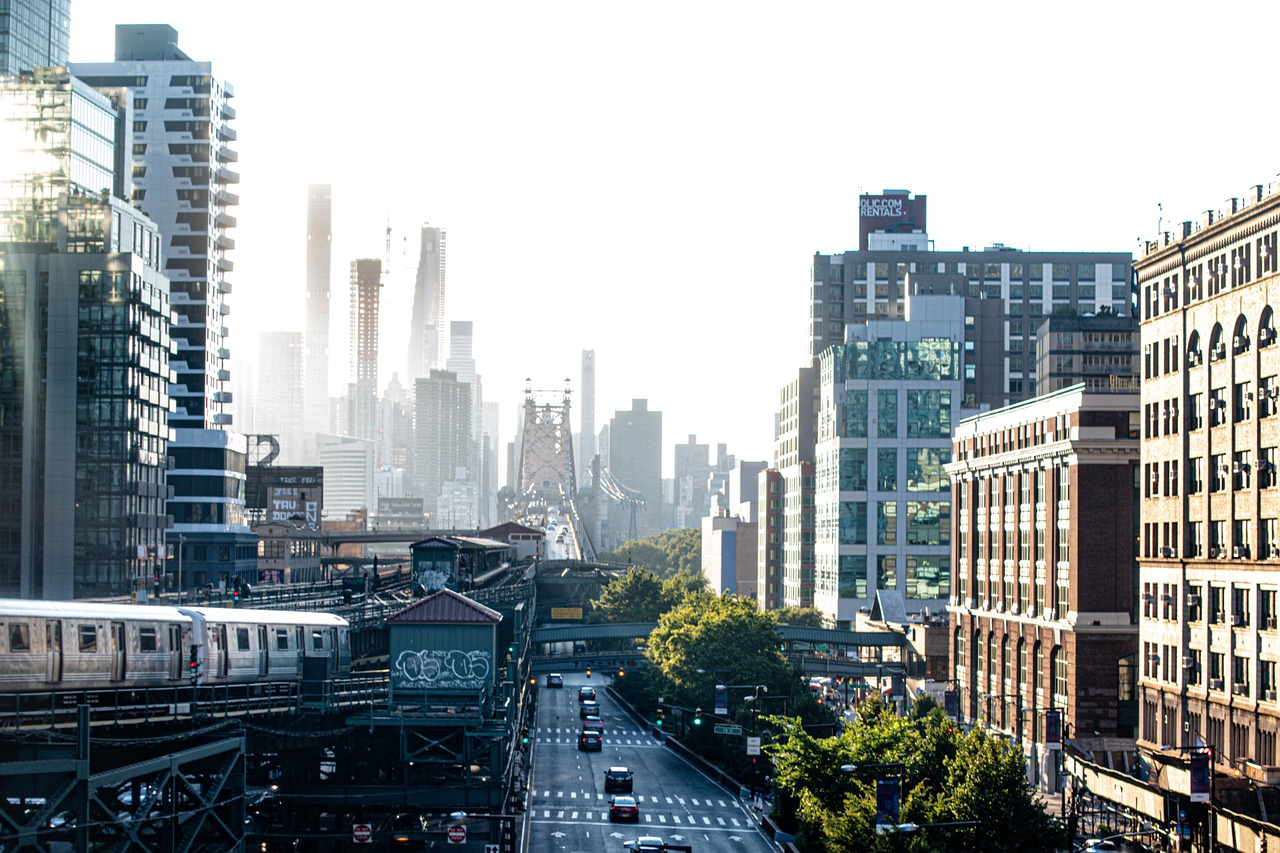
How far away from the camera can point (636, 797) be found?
301 feet

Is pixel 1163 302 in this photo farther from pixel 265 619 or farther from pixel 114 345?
pixel 114 345

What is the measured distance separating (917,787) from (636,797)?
35756 mm

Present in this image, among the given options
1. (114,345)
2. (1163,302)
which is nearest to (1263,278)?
(1163,302)

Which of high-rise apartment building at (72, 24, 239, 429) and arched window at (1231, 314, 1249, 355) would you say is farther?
high-rise apartment building at (72, 24, 239, 429)

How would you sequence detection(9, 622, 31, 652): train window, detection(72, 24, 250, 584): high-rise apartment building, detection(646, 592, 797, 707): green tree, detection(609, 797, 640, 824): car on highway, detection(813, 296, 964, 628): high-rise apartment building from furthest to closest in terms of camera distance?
detection(72, 24, 250, 584): high-rise apartment building → detection(813, 296, 964, 628): high-rise apartment building → detection(646, 592, 797, 707): green tree → detection(609, 797, 640, 824): car on highway → detection(9, 622, 31, 652): train window

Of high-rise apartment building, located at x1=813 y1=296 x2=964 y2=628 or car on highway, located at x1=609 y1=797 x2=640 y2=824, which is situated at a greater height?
high-rise apartment building, located at x1=813 y1=296 x2=964 y2=628

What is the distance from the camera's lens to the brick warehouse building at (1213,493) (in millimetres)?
65125

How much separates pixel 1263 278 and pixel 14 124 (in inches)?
3779

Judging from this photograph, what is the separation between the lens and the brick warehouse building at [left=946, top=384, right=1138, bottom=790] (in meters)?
91.2

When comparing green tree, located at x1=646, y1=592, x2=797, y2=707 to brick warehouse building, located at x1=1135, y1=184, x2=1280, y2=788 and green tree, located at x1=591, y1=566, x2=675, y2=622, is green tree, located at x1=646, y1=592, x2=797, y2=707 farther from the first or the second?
green tree, located at x1=591, y1=566, x2=675, y2=622

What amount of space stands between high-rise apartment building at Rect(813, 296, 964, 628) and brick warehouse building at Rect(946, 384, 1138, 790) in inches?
2045

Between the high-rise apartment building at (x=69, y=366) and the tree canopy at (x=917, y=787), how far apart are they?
6461cm

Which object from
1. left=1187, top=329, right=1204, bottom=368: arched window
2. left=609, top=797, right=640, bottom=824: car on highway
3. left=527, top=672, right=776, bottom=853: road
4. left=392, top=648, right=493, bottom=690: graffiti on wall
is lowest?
left=527, top=672, right=776, bottom=853: road

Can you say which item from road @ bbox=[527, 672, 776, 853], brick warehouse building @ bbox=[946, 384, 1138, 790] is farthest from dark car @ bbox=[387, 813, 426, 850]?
brick warehouse building @ bbox=[946, 384, 1138, 790]
